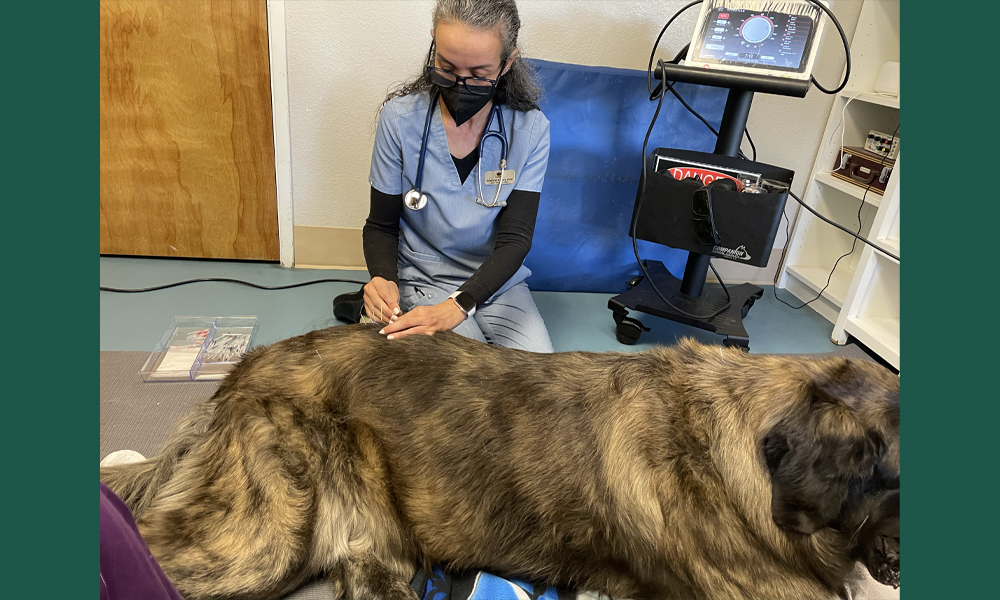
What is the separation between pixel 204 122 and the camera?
279 cm

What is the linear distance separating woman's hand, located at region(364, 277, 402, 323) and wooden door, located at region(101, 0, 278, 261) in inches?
54.0

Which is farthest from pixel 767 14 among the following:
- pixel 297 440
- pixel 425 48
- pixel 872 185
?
pixel 297 440

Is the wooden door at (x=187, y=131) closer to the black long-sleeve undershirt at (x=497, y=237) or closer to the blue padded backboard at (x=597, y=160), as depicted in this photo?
the black long-sleeve undershirt at (x=497, y=237)

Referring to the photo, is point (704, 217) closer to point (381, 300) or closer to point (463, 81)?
point (463, 81)

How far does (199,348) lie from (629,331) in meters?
1.76

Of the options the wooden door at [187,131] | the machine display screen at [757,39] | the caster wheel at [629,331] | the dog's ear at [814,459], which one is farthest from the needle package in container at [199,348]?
the machine display screen at [757,39]

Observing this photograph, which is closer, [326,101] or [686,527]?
[686,527]

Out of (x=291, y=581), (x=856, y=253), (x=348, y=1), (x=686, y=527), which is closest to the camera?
(x=686, y=527)

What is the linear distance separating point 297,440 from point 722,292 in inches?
87.8

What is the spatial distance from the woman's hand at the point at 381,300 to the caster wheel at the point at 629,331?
1169 millimetres

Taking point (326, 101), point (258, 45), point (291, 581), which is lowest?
point (291, 581)

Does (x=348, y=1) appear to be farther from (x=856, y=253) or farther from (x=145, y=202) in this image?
(x=856, y=253)

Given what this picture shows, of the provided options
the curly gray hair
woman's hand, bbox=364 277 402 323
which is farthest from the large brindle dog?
the curly gray hair

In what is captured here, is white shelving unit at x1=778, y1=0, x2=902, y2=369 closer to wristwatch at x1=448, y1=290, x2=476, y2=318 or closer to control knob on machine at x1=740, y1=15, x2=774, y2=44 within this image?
control knob on machine at x1=740, y1=15, x2=774, y2=44
